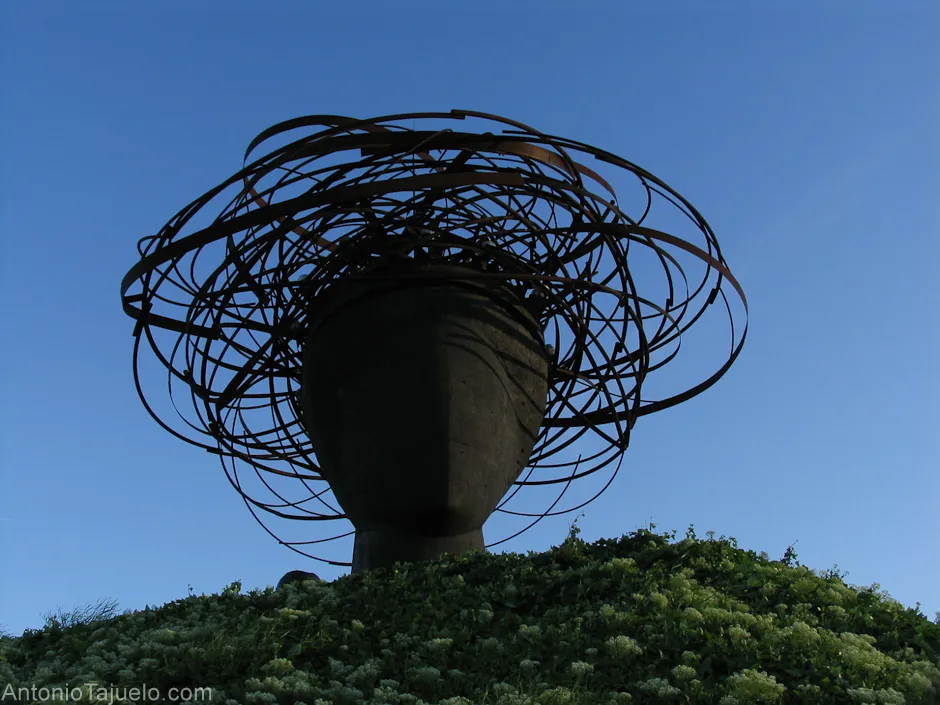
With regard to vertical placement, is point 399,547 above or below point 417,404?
below

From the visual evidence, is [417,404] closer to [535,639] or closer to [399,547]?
[399,547]

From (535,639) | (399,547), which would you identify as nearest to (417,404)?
(399,547)

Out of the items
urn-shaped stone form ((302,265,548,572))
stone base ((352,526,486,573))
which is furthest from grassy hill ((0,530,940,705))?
urn-shaped stone form ((302,265,548,572))

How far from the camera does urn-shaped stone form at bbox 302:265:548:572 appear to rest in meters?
11.6

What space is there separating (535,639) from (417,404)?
3.94 m

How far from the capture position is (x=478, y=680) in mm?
7531

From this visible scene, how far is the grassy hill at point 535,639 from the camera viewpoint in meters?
7.20

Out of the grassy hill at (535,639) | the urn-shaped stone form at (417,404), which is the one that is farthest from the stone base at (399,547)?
the grassy hill at (535,639)

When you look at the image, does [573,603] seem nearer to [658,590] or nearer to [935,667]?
[658,590]

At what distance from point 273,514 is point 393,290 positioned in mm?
4130

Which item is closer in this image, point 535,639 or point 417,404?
point 535,639

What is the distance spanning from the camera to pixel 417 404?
11.6m

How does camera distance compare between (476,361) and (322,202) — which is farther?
(476,361)

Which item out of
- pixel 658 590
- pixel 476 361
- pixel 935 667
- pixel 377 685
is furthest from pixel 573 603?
pixel 476 361
